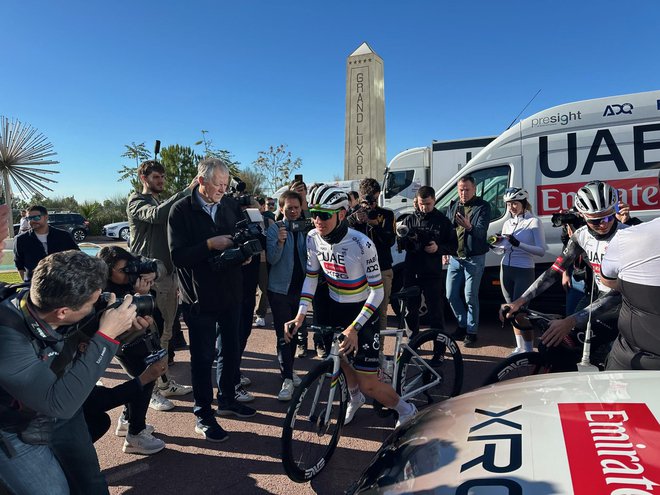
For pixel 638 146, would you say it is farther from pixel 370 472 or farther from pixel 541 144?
pixel 370 472

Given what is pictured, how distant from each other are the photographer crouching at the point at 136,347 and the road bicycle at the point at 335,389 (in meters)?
1.00

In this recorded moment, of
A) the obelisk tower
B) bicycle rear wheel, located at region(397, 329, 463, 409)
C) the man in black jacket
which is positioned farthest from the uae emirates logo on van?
the obelisk tower

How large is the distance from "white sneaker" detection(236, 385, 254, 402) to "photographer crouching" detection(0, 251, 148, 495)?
202cm

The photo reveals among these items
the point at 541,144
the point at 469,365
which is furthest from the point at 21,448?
the point at 541,144

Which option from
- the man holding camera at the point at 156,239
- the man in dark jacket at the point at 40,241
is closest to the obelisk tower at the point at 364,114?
the man in dark jacket at the point at 40,241

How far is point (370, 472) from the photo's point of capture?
1.76 metres

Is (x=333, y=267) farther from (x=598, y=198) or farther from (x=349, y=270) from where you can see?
(x=598, y=198)

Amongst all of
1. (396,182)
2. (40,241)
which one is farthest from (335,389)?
(396,182)

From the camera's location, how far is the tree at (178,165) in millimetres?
33625

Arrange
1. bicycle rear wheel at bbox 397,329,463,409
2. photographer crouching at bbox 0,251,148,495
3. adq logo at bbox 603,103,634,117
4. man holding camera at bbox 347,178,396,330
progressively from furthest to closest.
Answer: adq logo at bbox 603,103,634,117 < man holding camera at bbox 347,178,396,330 < bicycle rear wheel at bbox 397,329,463,409 < photographer crouching at bbox 0,251,148,495

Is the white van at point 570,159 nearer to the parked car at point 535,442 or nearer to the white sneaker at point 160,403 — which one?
the parked car at point 535,442

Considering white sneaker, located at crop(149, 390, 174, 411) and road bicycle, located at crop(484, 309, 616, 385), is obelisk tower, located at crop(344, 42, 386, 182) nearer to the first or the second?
white sneaker, located at crop(149, 390, 174, 411)

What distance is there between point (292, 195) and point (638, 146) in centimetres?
451

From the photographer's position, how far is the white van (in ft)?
17.5
